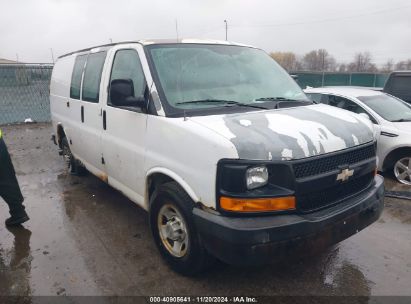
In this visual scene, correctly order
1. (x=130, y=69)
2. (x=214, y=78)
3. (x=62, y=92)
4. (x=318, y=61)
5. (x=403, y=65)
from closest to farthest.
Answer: (x=214, y=78), (x=130, y=69), (x=62, y=92), (x=403, y=65), (x=318, y=61)

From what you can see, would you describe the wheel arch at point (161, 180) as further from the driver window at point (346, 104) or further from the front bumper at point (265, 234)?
the driver window at point (346, 104)

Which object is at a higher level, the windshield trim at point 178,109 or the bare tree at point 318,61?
the bare tree at point 318,61

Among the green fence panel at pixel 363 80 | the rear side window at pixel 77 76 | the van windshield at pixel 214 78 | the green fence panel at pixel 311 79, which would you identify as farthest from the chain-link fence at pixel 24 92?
the green fence panel at pixel 363 80

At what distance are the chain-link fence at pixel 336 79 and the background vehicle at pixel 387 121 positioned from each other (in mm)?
12178

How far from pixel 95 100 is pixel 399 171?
5.01 meters

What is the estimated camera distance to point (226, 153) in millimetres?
2473

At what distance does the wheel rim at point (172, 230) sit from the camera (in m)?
3.05

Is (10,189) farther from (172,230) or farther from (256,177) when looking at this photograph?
(256,177)

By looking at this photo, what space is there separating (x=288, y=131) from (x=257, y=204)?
0.62m

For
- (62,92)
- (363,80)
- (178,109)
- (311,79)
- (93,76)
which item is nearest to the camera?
(178,109)

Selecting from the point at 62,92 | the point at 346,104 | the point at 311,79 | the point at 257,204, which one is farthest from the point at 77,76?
the point at 311,79

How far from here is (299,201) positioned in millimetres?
2570

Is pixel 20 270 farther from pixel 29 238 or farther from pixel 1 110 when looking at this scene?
pixel 1 110

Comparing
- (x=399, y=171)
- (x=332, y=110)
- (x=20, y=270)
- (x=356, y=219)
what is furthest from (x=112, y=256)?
(x=399, y=171)
